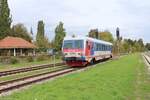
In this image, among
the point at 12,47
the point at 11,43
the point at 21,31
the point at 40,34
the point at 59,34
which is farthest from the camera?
the point at 40,34

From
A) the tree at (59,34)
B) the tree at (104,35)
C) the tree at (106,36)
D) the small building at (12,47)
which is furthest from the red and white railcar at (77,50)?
the tree at (106,36)

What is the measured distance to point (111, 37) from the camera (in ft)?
379

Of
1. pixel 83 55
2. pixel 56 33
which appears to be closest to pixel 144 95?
pixel 83 55

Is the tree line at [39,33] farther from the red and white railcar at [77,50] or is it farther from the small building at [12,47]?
the red and white railcar at [77,50]

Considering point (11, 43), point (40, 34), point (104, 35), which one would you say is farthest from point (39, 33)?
point (11, 43)

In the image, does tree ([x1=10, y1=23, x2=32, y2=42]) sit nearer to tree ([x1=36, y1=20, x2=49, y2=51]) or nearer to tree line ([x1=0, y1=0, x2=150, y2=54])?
tree line ([x1=0, y1=0, x2=150, y2=54])

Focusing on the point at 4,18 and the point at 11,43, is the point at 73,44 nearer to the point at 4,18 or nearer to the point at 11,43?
the point at 11,43

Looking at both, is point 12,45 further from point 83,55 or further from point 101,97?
point 101,97

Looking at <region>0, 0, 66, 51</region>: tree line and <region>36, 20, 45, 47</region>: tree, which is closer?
<region>0, 0, 66, 51</region>: tree line

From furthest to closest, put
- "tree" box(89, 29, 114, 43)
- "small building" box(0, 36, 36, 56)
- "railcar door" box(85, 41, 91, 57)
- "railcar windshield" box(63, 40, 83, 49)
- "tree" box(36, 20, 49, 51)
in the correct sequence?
"tree" box(89, 29, 114, 43) < "tree" box(36, 20, 49, 51) < "small building" box(0, 36, 36, 56) < "railcar door" box(85, 41, 91, 57) < "railcar windshield" box(63, 40, 83, 49)

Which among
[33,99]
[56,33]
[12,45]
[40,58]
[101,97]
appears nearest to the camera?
[33,99]

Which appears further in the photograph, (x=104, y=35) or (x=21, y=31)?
(x=104, y=35)

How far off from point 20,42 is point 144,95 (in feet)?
204

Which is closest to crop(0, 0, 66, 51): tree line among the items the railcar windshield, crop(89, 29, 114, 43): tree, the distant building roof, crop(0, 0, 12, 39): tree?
crop(0, 0, 12, 39): tree
